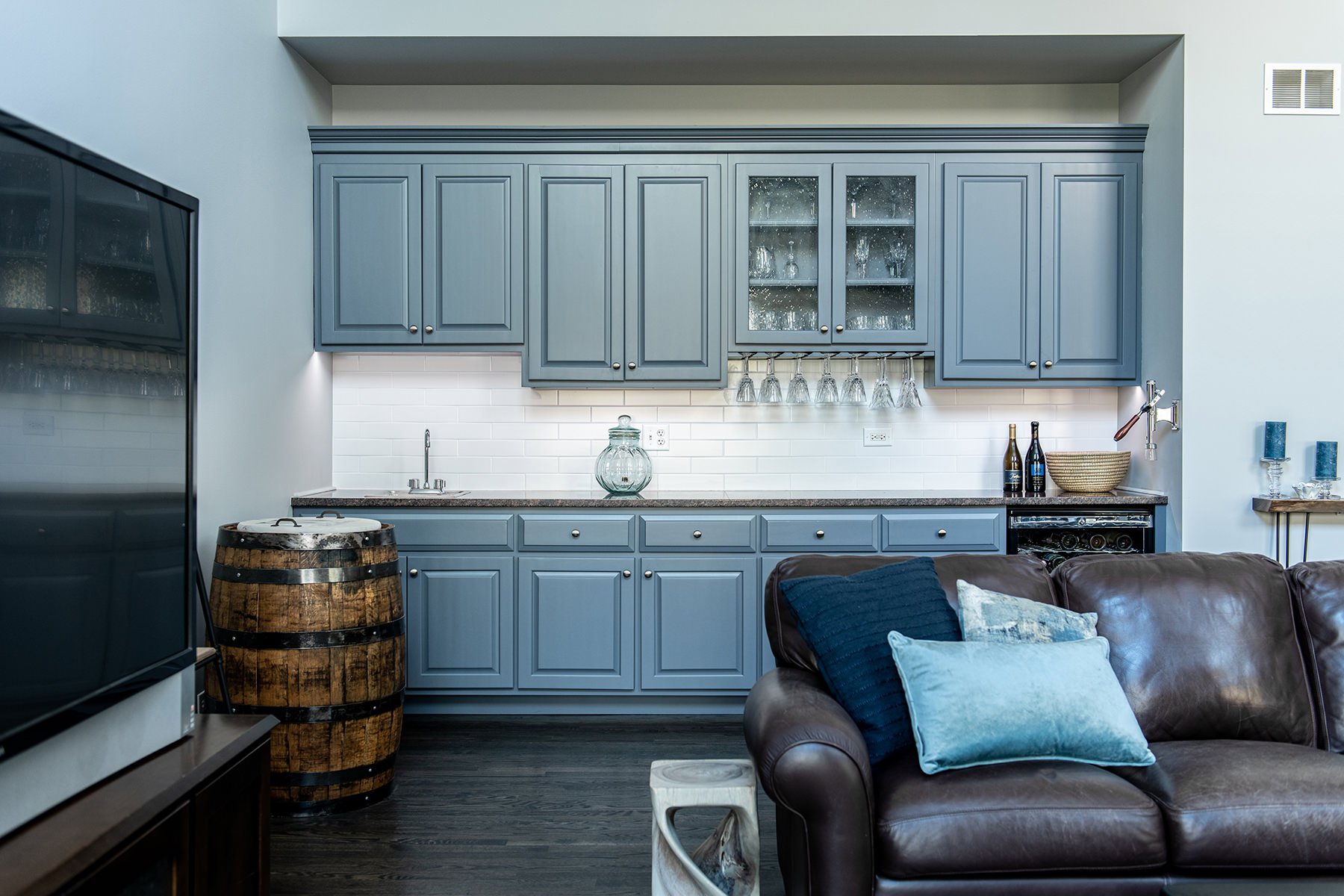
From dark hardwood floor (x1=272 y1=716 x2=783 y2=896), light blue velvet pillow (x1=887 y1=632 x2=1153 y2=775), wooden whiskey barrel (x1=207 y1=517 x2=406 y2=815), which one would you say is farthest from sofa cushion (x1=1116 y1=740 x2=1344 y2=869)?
wooden whiskey barrel (x1=207 y1=517 x2=406 y2=815)

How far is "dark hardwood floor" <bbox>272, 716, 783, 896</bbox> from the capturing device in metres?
2.38

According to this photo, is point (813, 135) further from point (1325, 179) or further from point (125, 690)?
point (125, 690)

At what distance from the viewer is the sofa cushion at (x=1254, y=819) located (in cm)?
183

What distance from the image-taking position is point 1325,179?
369cm

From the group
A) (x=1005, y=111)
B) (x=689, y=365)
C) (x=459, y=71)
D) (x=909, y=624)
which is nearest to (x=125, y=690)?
(x=909, y=624)

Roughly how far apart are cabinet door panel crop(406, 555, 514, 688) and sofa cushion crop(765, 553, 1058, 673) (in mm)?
1579

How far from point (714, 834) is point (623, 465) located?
206 cm

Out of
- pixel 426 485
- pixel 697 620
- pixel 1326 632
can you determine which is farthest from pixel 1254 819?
pixel 426 485

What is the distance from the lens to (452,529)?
3.71 meters

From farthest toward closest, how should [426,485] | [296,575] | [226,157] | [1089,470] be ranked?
[426,485] < [1089,470] < [226,157] < [296,575]

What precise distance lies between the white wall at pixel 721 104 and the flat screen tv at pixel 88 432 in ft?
8.47

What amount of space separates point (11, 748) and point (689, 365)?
291 centimetres

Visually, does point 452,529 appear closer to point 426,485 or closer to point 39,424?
point 426,485

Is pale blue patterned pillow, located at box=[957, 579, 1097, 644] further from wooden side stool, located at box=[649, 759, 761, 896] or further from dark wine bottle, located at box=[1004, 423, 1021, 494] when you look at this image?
dark wine bottle, located at box=[1004, 423, 1021, 494]
